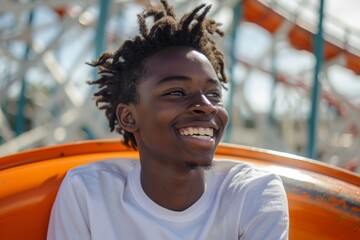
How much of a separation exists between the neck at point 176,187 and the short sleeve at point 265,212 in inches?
4.3

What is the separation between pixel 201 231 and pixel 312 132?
244cm

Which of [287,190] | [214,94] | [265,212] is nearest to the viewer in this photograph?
[265,212]

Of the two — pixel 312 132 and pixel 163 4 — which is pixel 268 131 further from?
pixel 163 4

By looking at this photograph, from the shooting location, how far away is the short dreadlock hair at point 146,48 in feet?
3.90

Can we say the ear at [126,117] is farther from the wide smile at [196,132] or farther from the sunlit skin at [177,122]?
the wide smile at [196,132]

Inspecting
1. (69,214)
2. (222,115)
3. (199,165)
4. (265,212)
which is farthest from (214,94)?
(69,214)

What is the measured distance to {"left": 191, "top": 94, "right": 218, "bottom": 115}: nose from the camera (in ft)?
3.46

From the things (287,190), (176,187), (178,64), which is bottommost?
(287,190)

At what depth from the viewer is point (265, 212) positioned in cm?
102

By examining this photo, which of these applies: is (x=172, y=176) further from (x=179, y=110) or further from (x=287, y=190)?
(x=287, y=190)

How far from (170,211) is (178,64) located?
299 mm

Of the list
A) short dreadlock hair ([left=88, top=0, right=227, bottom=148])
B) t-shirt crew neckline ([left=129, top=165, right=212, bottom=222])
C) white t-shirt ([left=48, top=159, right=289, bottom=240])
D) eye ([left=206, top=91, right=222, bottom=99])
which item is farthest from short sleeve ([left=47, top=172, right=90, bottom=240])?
eye ([left=206, top=91, right=222, bottom=99])

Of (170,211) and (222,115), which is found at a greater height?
(222,115)

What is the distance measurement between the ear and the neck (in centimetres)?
12
